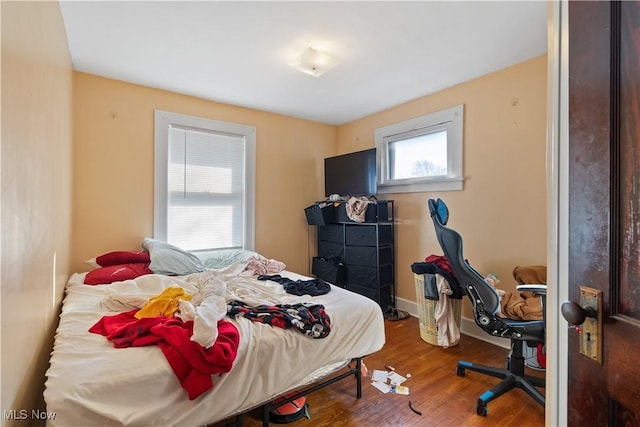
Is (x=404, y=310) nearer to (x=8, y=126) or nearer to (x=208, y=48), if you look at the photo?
(x=208, y=48)

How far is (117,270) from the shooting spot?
93.0 inches

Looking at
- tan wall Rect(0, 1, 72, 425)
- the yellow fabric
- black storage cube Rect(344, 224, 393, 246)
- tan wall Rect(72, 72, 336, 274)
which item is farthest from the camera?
black storage cube Rect(344, 224, 393, 246)

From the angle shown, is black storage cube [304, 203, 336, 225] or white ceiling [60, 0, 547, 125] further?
→ black storage cube [304, 203, 336, 225]

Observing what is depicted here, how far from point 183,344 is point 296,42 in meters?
2.11

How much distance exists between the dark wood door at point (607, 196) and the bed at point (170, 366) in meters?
1.14

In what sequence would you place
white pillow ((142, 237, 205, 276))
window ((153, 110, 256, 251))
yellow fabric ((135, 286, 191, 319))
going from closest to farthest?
yellow fabric ((135, 286, 191, 319)) < white pillow ((142, 237, 205, 276)) < window ((153, 110, 256, 251))

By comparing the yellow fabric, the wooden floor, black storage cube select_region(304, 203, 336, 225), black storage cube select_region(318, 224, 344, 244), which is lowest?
the wooden floor

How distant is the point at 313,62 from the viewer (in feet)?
7.73

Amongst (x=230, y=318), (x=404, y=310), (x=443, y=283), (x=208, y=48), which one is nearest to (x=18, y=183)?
(x=230, y=318)

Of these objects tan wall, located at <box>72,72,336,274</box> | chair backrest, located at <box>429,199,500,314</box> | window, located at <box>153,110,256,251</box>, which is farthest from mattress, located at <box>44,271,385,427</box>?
window, located at <box>153,110,256,251</box>

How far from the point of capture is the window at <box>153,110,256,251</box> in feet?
10.2

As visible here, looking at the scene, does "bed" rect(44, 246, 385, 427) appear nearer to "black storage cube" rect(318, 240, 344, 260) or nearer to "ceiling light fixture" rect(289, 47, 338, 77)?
"black storage cube" rect(318, 240, 344, 260)

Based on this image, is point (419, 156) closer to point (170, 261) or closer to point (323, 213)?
point (323, 213)

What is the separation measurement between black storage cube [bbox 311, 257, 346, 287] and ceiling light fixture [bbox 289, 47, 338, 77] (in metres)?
2.13
